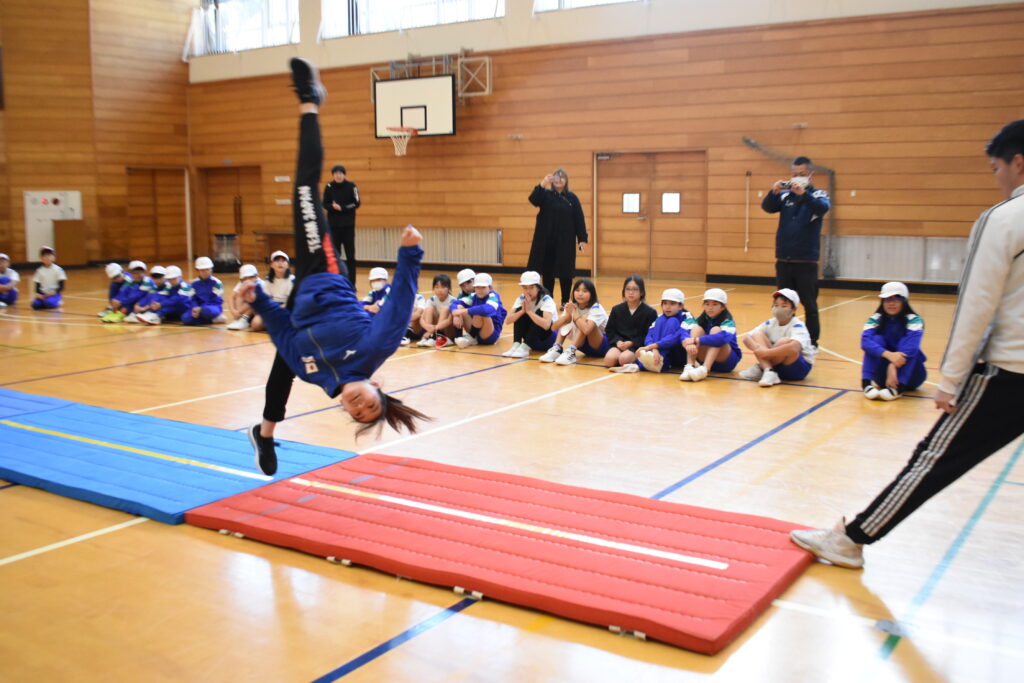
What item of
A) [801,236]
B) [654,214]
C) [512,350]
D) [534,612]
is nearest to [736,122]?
[654,214]

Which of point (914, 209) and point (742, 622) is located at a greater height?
point (914, 209)

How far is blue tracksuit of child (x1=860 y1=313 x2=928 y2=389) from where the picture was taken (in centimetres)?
639

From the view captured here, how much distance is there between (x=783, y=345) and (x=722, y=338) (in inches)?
20.1

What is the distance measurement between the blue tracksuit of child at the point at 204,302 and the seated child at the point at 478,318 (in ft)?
11.8

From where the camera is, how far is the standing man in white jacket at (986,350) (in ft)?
9.27

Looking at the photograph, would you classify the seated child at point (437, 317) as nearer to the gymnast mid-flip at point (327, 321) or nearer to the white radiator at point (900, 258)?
the gymnast mid-flip at point (327, 321)

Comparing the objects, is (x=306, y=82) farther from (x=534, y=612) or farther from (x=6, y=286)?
(x=6, y=286)

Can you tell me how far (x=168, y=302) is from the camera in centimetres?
1106

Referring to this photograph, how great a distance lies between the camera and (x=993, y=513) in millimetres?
3943

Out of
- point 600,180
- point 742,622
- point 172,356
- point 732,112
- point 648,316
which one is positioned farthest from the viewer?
point 600,180

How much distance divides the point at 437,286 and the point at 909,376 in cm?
465

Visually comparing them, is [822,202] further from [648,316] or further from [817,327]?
[648,316]

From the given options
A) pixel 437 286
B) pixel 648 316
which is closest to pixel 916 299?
pixel 648 316

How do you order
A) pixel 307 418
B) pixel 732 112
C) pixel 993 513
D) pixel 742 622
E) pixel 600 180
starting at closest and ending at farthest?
pixel 742 622 → pixel 993 513 → pixel 307 418 → pixel 732 112 → pixel 600 180
